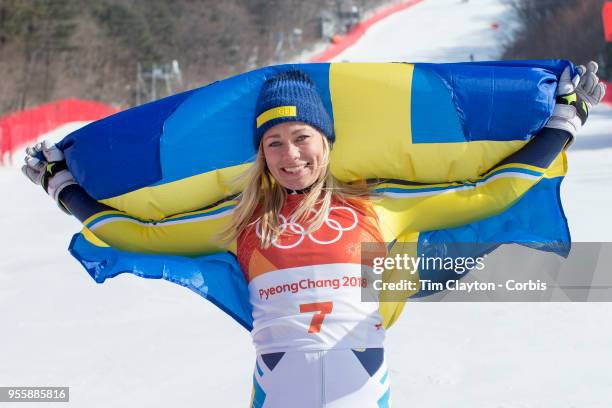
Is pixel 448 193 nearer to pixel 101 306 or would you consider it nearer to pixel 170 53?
pixel 101 306

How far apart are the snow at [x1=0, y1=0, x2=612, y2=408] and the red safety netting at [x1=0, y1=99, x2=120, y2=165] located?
31.7 ft

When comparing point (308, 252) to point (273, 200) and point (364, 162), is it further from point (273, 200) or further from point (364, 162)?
point (364, 162)

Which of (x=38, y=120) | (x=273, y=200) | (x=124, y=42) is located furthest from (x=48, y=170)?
(x=124, y=42)

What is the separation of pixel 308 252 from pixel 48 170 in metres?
1.15

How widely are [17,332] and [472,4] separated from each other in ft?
195

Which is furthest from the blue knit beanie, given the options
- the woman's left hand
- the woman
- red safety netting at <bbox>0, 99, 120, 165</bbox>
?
red safety netting at <bbox>0, 99, 120, 165</bbox>

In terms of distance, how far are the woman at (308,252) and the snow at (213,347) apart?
1662mm

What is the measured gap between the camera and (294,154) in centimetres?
267

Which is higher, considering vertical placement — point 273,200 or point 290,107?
point 290,107

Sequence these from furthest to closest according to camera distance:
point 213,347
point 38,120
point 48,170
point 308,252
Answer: point 38,120 → point 213,347 → point 48,170 → point 308,252

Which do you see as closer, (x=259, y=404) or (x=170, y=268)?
(x=259, y=404)

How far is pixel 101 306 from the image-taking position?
5.88 meters

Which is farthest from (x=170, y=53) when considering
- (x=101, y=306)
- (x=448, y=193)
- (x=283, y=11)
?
(x=448, y=193)

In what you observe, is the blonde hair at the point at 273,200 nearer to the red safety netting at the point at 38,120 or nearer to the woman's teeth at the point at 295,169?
the woman's teeth at the point at 295,169
